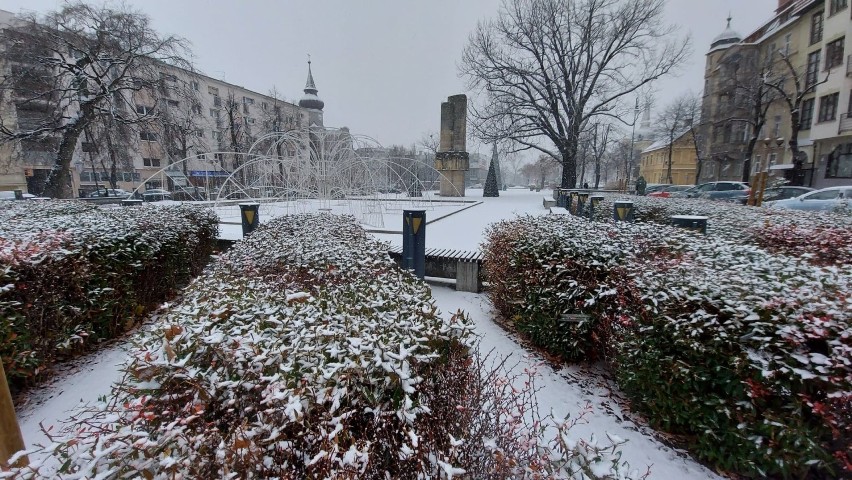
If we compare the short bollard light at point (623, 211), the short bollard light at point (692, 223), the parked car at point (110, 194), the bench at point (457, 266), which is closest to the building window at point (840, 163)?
the short bollard light at point (623, 211)

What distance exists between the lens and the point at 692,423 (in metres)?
2.40

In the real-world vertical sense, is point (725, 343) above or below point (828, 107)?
below

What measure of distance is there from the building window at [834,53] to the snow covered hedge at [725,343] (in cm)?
3285

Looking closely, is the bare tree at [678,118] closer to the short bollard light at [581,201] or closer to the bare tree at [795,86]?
the bare tree at [795,86]

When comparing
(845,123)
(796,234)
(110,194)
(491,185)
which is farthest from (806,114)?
(110,194)

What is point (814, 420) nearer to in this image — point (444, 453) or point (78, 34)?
point (444, 453)

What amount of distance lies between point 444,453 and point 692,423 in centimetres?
192

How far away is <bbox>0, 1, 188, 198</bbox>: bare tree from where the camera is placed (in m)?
15.6

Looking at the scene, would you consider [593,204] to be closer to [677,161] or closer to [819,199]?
[819,199]

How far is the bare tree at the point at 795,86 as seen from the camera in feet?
75.9

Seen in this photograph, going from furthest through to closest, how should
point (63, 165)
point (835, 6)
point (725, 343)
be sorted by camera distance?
1. point (835, 6)
2. point (63, 165)
3. point (725, 343)

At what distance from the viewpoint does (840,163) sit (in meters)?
23.1

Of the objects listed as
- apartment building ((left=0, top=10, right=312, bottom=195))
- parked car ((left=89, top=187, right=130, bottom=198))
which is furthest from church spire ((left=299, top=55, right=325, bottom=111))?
parked car ((left=89, top=187, right=130, bottom=198))

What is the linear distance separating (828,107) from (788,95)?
15.1 ft
